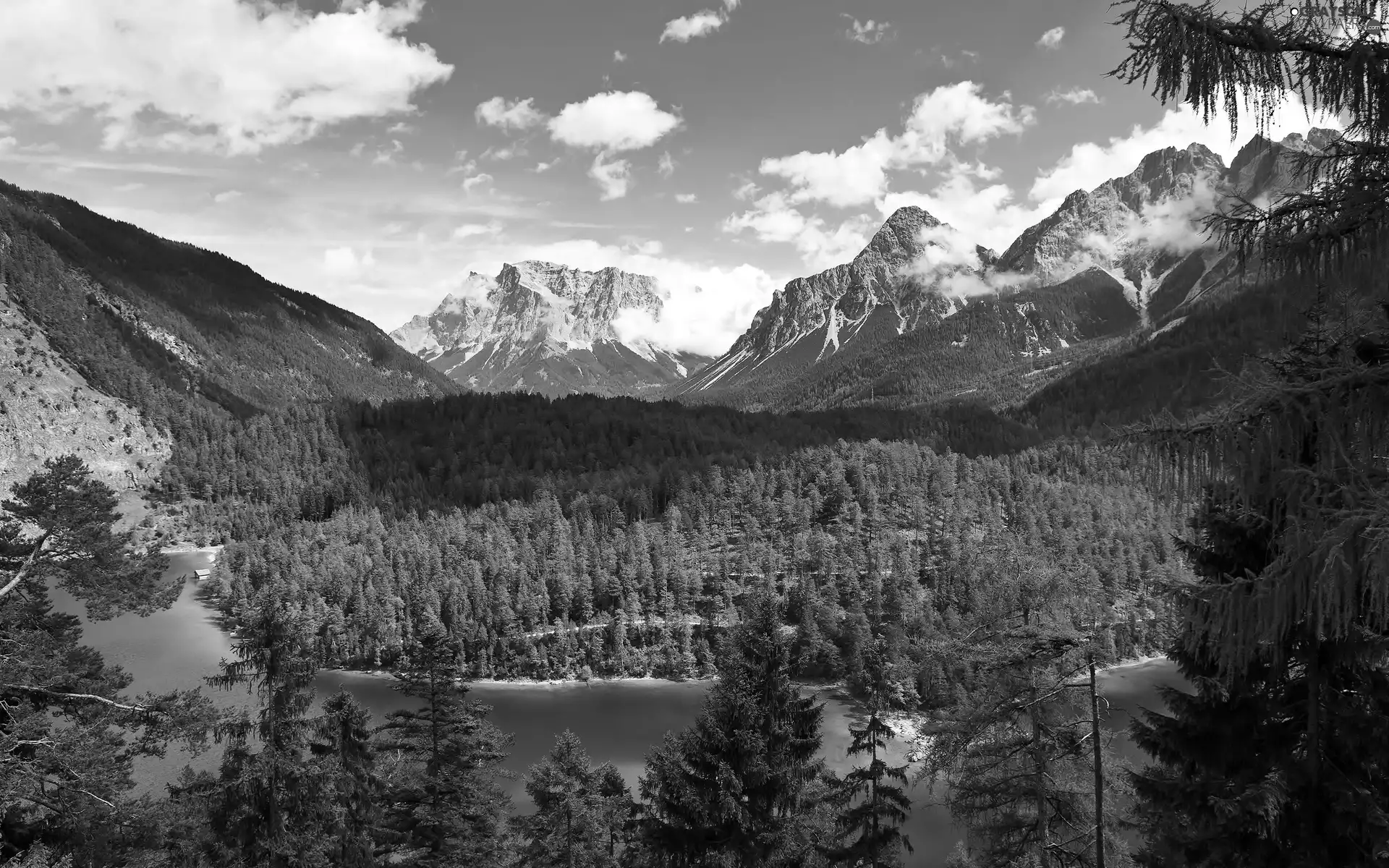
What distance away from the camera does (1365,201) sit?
4.93 meters

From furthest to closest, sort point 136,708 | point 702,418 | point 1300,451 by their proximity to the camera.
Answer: point 702,418, point 136,708, point 1300,451

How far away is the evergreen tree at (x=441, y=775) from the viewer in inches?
845

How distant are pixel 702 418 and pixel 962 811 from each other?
171 metres

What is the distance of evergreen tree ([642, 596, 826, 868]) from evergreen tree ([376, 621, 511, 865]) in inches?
320

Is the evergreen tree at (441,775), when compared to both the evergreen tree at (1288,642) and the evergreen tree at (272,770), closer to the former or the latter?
the evergreen tree at (272,770)

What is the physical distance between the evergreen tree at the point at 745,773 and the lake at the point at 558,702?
31.2 m

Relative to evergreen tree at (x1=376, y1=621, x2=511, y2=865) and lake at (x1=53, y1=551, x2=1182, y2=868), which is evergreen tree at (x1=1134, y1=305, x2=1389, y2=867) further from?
lake at (x1=53, y1=551, x2=1182, y2=868)

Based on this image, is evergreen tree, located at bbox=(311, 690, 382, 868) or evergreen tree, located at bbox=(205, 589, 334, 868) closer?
evergreen tree, located at bbox=(205, 589, 334, 868)

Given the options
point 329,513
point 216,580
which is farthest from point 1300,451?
point 329,513

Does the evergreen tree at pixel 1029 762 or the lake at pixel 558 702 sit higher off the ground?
the evergreen tree at pixel 1029 762

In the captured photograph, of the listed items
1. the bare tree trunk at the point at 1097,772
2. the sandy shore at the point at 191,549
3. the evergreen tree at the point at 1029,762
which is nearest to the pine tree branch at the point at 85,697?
the evergreen tree at the point at 1029,762

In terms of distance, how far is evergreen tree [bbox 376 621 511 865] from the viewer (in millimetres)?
21453

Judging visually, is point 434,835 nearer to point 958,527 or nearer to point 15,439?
point 958,527

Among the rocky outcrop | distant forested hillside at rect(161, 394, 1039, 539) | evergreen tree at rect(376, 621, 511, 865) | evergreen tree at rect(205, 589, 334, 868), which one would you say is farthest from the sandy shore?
evergreen tree at rect(205, 589, 334, 868)
